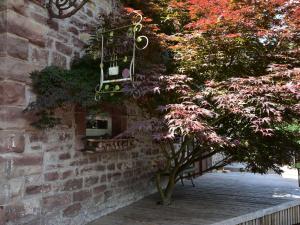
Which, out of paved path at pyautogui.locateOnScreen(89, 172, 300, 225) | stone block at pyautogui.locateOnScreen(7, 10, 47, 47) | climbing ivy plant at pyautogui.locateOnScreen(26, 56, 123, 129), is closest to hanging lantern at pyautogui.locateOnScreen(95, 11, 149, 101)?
climbing ivy plant at pyautogui.locateOnScreen(26, 56, 123, 129)

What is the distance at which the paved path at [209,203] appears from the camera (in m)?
4.84

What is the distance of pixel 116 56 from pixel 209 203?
298 cm

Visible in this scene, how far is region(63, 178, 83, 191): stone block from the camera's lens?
14.1 ft

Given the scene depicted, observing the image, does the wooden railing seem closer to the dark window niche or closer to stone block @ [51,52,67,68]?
the dark window niche

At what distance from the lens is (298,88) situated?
437 centimetres

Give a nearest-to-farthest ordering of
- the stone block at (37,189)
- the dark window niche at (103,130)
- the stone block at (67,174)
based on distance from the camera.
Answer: the stone block at (37,189) → the stone block at (67,174) → the dark window niche at (103,130)

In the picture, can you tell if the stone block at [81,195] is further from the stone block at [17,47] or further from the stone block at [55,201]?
the stone block at [17,47]

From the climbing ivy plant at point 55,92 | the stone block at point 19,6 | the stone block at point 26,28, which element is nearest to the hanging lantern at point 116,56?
the climbing ivy plant at point 55,92

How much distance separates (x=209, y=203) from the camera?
5.81m

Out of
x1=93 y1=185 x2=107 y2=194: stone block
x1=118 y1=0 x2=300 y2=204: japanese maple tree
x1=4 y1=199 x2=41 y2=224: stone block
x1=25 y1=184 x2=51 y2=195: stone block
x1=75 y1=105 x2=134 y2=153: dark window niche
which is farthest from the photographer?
x1=93 y1=185 x2=107 y2=194: stone block

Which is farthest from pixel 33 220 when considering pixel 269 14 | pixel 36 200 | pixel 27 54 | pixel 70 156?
pixel 269 14

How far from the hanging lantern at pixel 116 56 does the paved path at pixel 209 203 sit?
1.84 m

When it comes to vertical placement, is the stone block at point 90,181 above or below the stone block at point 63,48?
below

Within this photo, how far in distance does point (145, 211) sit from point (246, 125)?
1967 mm
